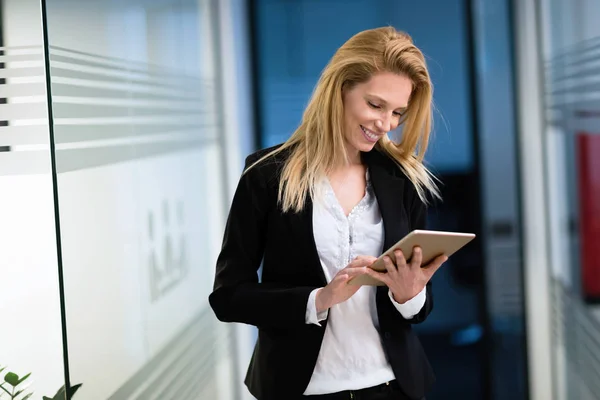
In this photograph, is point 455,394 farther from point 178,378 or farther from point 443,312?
point 178,378

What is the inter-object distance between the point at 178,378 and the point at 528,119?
2.27 m

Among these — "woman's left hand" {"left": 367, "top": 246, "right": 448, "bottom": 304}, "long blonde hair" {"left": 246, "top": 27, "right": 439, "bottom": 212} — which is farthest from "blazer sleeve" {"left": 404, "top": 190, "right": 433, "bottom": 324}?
"woman's left hand" {"left": 367, "top": 246, "right": 448, "bottom": 304}

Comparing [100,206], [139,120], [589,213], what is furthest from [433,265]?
[589,213]

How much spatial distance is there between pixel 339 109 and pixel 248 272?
397 millimetres

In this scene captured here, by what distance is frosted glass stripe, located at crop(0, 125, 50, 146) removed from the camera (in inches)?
84.0

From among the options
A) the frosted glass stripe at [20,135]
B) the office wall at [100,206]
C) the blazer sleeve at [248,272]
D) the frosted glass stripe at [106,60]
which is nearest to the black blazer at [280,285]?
the blazer sleeve at [248,272]

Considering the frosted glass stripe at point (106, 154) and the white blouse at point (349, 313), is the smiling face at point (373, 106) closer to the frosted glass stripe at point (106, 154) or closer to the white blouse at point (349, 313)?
the white blouse at point (349, 313)

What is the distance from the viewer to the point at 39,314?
2.22 meters

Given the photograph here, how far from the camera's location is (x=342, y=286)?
1629mm

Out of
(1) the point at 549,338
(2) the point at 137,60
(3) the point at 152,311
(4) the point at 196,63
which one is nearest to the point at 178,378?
(3) the point at 152,311

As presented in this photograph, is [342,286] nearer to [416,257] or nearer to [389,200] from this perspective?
[416,257]

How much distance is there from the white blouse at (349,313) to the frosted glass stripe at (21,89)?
0.83 m

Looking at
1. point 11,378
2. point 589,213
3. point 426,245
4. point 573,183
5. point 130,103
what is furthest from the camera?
point 573,183

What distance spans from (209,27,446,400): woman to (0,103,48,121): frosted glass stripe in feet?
2.19
